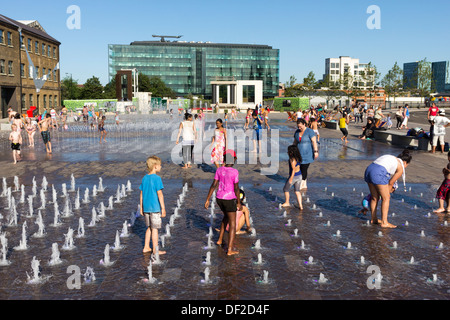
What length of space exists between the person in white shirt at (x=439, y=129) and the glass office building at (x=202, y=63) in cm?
12923

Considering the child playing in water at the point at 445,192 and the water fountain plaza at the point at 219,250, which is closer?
the water fountain plaza at the point at 219,250

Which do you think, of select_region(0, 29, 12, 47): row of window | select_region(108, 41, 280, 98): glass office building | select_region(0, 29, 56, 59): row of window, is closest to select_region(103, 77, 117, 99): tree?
select_region(108, 41, 280, 98): glass office building

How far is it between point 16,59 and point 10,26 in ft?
12.5

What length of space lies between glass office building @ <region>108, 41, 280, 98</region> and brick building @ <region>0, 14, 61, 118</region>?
81.1 meters

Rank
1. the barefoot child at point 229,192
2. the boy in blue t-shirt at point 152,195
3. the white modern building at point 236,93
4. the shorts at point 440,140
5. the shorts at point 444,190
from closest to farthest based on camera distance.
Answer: the boy in blue t-shirt at point 152,195
the barefoot child at point 229,192
the shorts at point 444,190
the shorts at point 440,140
the white modern building at point 236,93

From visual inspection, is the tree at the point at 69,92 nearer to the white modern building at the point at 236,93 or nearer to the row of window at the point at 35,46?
the row of window at the point at 35,46

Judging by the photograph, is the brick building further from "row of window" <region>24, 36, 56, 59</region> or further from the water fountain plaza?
the water fountain plaza

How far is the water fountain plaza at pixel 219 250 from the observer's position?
5.36 m

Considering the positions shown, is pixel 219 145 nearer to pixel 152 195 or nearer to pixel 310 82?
pixel 152 195

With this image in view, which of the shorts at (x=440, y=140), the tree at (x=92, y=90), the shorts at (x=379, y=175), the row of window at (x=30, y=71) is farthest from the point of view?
the tree at (x=92, y=90)

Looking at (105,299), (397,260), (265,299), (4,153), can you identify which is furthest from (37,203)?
(4,153)

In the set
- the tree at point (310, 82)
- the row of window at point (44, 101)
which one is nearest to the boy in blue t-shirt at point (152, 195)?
the row of window at point (44, 101)

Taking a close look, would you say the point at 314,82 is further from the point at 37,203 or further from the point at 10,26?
the point at 37,203

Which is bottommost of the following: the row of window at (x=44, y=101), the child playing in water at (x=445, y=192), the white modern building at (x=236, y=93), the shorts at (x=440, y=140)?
the child playing in water at (x=445, y=192)
